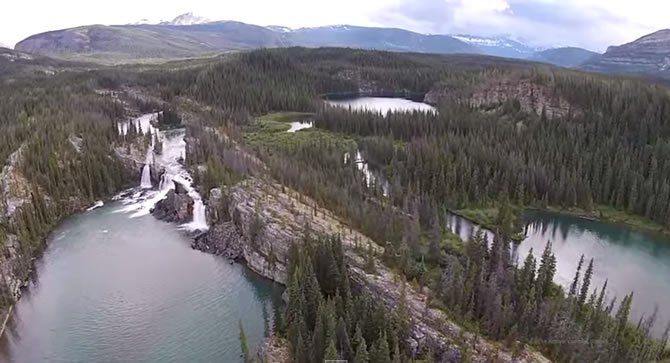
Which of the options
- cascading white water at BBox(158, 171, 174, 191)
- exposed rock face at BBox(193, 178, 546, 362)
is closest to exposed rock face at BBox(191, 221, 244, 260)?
exposed rock face at BBox(193, 178, 546, 362)

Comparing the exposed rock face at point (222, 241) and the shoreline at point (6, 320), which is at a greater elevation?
the exposed rock face at point (222, 241)

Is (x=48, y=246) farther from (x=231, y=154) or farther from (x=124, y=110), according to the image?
(x=124, y=110)

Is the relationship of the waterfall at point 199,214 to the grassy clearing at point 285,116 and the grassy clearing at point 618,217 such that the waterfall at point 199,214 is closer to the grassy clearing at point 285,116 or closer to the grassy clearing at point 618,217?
the grassy clearing at point 618,217

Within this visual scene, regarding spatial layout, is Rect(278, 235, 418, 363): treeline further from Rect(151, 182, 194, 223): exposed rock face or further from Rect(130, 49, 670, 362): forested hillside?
Rect(151, 182, 194, 223): exposed rock face

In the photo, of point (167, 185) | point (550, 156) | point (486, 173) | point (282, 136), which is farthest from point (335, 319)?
point (282, 136)

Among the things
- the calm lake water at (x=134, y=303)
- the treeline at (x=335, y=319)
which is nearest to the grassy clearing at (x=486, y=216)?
the treeline at (x=335, y=319)

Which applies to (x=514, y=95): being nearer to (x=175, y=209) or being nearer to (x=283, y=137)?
(x=283, y=137)

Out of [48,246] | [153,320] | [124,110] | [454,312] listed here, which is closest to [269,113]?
[124,110]
